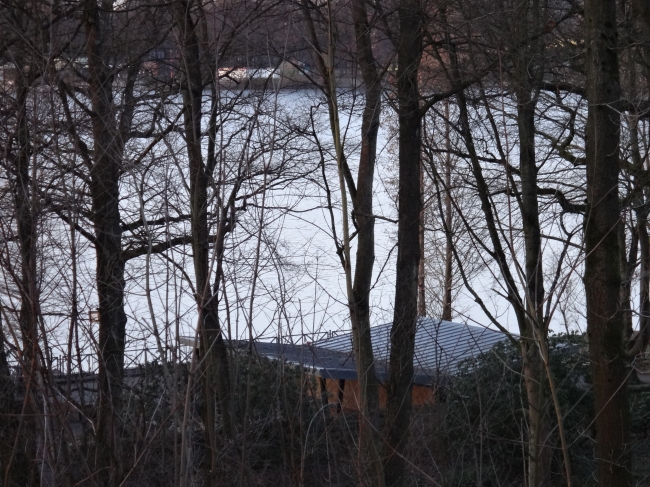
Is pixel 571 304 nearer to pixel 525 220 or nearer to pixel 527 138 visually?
pixel 525 220

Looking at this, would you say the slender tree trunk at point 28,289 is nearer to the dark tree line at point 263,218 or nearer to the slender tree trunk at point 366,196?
the dark tree line at point 263,218

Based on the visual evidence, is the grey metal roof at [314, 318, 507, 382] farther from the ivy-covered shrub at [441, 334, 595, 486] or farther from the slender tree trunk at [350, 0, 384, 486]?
the slender tree trunk at [350, 0, 384, 486]

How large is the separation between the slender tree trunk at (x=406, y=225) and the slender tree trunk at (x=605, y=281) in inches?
77.9

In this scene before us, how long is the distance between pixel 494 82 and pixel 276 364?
427cm

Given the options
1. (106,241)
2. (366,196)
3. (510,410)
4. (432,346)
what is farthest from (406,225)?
(106,241)

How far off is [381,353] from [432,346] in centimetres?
63

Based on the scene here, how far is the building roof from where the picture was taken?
246 inches

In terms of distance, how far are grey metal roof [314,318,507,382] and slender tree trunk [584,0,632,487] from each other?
38.2 inches

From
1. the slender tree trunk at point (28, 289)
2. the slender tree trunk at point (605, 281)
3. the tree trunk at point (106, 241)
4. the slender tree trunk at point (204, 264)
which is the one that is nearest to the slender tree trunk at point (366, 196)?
the slender tree trunk at point (204, 264)

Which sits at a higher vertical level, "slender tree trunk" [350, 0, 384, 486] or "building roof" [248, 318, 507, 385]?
"slender tree trunk" [350, 0, 384, 486]

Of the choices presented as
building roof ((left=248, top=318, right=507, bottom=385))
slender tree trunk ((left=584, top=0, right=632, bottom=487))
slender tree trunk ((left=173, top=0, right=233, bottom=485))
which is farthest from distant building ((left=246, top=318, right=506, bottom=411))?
slender tree trunk ((left=584, top=0, right=632, bottom=487))

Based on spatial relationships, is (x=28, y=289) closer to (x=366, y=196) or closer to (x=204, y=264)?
(x=204, y=264)

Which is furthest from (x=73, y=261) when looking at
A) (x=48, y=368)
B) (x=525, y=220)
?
(x=525, y=220)

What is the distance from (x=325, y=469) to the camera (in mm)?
5785
